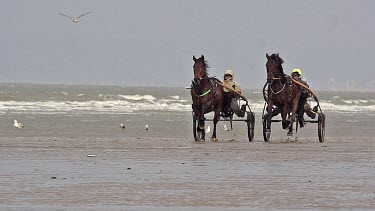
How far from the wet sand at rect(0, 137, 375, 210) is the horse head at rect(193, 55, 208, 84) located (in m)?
2.29

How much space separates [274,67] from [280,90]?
0.60 meters

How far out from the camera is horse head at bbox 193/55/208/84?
21.2 m

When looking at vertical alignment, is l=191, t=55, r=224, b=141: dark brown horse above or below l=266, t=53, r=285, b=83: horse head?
below

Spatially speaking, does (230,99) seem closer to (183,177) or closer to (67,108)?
(183,177)

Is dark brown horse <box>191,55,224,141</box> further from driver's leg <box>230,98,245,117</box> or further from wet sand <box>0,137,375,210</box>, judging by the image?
wet sand <box>0,137,375,210</box>

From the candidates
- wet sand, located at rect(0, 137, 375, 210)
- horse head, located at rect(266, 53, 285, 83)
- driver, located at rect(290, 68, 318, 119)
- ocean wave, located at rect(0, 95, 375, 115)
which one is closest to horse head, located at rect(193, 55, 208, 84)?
horse head, located at rect(266, 53, 285, 83)

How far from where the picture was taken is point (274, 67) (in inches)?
834

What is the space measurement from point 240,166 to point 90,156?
9.79ft

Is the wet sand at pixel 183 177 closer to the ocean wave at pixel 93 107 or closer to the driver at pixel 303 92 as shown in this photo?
the driver at pixel 303 92

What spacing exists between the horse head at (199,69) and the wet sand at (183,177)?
2.29 metres

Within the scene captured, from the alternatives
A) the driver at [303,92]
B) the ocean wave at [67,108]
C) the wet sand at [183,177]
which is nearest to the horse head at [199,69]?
the wet sand at [183,177]

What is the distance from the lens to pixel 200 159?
15.9 meters

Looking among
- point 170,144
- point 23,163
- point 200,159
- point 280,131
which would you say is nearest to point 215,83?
point 170,144

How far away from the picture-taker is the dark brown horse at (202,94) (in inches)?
837
